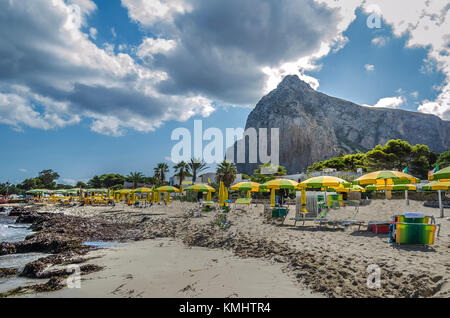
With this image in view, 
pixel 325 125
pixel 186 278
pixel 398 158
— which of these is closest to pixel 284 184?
pixel 186 278

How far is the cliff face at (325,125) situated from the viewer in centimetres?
9481

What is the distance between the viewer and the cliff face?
9481 centimetres

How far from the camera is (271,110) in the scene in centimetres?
10494

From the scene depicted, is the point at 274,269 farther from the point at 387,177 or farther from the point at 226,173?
the point at 226,173

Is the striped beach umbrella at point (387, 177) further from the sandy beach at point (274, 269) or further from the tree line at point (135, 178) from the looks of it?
the tree line at point (135, 178)

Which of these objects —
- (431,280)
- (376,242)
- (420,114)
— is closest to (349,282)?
(431,280)

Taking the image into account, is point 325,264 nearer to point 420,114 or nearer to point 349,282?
point 349,282

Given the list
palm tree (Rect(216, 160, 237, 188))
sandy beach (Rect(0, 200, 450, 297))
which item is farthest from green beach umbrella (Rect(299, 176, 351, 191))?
palm tree (Rect(216, 160, 237, 188))

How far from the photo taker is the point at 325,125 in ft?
335

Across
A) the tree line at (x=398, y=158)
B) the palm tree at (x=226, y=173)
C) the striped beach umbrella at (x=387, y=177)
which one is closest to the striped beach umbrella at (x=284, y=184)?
the striped beach umbrella at (x=387, y=177)

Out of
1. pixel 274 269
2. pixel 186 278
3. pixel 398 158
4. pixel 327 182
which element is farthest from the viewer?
pixel 398 158

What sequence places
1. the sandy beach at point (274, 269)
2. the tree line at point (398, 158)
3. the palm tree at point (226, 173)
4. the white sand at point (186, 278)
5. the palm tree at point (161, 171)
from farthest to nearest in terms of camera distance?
1. the palm tree at point (161, 171)
2. the palm tree at point (226, 173)
3. the tree line at point (398, 158)
4. the white sand at point (186, 278)
5. the sandy beach at point (274, 269)

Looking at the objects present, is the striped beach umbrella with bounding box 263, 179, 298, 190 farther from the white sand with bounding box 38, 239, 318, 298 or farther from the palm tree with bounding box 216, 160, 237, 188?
the palm tree with bounding box 216, 160, 237, 188

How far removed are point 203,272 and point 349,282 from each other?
2.61 m
